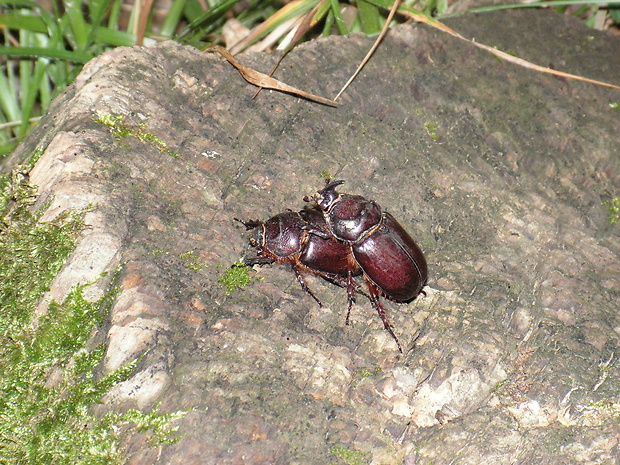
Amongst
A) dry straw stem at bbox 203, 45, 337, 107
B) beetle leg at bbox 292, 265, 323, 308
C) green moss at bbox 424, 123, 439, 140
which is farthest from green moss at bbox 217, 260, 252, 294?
green moss at bbox 424, 123, 439, 140

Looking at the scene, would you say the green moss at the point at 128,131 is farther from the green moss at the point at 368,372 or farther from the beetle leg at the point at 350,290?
the green moss at the point at 368,372

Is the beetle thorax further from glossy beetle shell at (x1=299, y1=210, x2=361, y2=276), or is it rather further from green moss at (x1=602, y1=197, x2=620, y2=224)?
green moss at (x1=602, y1=197, x2=620, y2=224)

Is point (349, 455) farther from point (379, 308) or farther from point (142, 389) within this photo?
point (142, 389)

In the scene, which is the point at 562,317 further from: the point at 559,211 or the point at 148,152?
the point at 148,152

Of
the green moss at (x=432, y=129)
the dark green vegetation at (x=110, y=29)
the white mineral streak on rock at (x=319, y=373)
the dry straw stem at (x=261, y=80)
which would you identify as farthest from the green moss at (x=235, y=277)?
the dark green vegetation at (x=110, y=29)

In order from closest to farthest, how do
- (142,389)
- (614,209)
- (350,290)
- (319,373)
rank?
(142,389)
(319,373)
(350,290)
(614,209)

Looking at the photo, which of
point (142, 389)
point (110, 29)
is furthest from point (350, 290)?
point (110, 29)
